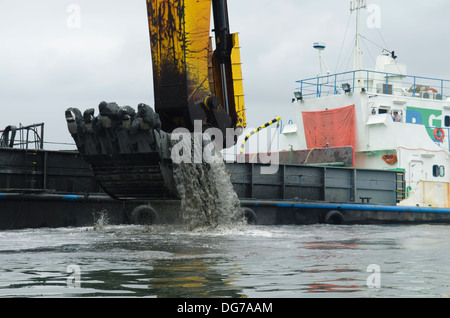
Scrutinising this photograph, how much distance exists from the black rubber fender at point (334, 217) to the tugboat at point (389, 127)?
6.89ft

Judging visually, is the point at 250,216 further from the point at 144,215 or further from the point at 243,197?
the point at 144,215

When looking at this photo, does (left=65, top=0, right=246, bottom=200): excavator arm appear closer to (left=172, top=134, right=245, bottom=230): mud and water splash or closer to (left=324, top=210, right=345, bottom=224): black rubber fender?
(left=172, top=134, right=245, bottom=230): mud and water splash

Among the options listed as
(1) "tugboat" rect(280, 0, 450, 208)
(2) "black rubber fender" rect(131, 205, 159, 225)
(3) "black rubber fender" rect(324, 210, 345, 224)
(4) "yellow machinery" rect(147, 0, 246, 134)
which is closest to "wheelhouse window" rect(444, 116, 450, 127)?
(1) "tugboat" rect(280, 0, 450, 208)

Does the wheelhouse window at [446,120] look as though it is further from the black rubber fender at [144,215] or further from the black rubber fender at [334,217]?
the black rubber fender at [144,215]

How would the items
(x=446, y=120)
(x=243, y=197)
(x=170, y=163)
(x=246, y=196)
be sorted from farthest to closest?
(x=446, y=120)
(x=246, y=196)
(x=243, y=197)
(x=170, y=163)

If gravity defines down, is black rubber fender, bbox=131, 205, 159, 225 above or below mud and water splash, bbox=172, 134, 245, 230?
below

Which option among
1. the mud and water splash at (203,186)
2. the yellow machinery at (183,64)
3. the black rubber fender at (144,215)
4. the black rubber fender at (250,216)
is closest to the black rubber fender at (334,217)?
the black rubber fender at (250,216)

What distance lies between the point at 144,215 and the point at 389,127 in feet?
26.0

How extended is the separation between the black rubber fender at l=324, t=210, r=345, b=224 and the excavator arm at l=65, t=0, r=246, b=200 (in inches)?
259

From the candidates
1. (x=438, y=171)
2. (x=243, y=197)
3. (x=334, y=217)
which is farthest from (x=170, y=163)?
(x=438, y=171)

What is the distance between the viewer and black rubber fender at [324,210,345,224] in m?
15.3

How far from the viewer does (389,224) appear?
632 inches

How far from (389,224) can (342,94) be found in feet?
13.7

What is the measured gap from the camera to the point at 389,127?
1675 centimetres
